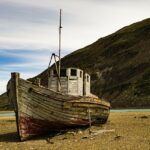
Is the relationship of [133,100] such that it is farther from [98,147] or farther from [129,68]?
[98,147]

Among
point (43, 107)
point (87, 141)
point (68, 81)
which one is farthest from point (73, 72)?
point (87, 141)

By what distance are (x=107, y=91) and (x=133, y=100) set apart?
13339mm

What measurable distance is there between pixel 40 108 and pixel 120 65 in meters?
88.8

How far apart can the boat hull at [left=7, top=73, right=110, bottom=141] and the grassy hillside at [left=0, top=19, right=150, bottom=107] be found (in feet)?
193

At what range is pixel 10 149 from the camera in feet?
86.1

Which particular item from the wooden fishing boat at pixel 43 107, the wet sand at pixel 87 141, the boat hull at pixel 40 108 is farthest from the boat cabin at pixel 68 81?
the wet sand at pixel 87 141

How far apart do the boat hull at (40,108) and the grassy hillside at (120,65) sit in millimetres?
58845

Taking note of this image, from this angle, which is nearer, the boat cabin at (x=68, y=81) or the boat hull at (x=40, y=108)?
the boat hull at (x=40, y=108)

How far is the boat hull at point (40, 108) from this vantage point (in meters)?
30.3

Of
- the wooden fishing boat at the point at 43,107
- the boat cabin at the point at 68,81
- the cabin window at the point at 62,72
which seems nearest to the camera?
the wooden fishing boat at the point at 43,107

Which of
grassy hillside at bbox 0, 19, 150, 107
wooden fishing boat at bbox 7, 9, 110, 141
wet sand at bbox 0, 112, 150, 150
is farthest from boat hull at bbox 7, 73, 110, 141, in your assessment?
grassy hillside at bbox 0, 19, 150, 107

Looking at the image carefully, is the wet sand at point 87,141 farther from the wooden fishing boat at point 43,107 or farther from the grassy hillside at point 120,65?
the grassy hillside at point 120,65

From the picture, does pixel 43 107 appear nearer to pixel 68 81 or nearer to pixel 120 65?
Result: pixel 68 81

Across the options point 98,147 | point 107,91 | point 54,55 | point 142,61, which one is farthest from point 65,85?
point 142,61
